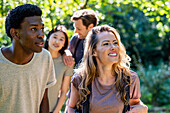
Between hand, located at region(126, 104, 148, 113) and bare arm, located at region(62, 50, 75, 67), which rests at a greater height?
bare arm, located at region(62, 50, 75, 67)

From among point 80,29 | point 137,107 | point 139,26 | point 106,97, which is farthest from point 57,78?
point 139,26

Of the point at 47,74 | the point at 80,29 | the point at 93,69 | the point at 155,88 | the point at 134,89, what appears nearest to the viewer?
the point at 47,74

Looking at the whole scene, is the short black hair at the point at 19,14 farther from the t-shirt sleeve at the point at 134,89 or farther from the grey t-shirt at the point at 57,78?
the grey t-shirt at the point at 57,78

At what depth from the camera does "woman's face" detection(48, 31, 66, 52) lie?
Answer: 367 centimetres

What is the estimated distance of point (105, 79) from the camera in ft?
9.21

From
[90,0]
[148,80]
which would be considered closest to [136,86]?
[90,0]

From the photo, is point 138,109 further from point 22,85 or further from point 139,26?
point 139,26

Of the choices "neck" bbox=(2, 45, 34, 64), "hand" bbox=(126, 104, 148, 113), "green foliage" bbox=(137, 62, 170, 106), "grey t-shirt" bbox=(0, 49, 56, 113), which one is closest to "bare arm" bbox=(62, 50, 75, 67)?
"grey t-shirt" bbox=(0, 49, 56, 113)

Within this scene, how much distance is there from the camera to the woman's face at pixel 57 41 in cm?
367

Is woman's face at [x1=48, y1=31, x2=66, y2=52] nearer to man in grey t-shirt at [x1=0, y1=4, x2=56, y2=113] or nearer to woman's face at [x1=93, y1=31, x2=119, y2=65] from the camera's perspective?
woman's face at [x1=93, y1=31, x2=119, y2=65]

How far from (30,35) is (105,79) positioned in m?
0.95

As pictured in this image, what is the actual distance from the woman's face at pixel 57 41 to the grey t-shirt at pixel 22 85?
1.14 metres

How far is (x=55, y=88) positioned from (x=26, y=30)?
151 centimetres

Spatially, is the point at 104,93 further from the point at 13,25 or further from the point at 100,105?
the point at 13,25
